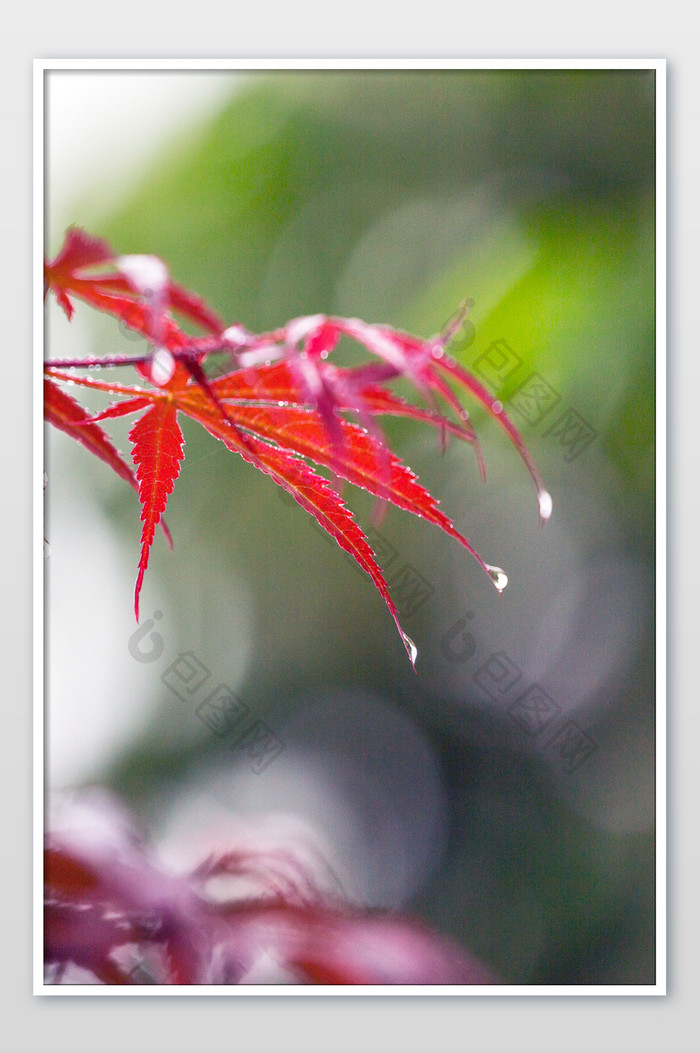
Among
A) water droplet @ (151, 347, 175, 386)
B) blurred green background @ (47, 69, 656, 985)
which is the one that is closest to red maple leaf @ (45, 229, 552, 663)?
water droplet @ (151, 347, 175, 386)

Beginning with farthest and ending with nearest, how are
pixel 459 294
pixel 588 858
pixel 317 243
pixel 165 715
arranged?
pixel 317 243, pixel 459 294, pixel 165 715, pixel 588 858

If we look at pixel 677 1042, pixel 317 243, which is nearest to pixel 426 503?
pixel 677 1042

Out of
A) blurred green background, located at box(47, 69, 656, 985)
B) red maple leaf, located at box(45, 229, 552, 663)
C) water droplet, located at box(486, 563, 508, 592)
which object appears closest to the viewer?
red maple leaf, located at box(45, 229, 552, 663)

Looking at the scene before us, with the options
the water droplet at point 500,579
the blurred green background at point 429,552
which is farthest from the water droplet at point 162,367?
the blurred green background at point 429,552

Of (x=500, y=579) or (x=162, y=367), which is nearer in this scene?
(x=162, y=367)

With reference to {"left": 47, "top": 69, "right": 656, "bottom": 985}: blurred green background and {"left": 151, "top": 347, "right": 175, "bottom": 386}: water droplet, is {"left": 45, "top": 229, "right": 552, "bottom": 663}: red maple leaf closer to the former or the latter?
{"left": 151, "top": 347, "right": 175, "bottom": 386}: water droplet

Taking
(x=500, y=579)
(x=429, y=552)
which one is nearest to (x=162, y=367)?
(x=500, y=579)

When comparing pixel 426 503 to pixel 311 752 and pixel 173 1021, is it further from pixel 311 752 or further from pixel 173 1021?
pixel 311 752

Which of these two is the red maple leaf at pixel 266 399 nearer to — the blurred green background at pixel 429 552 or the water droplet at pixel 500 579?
the water droplet at pixel 500 579

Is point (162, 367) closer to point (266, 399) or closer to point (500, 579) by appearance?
point (266, 399)
